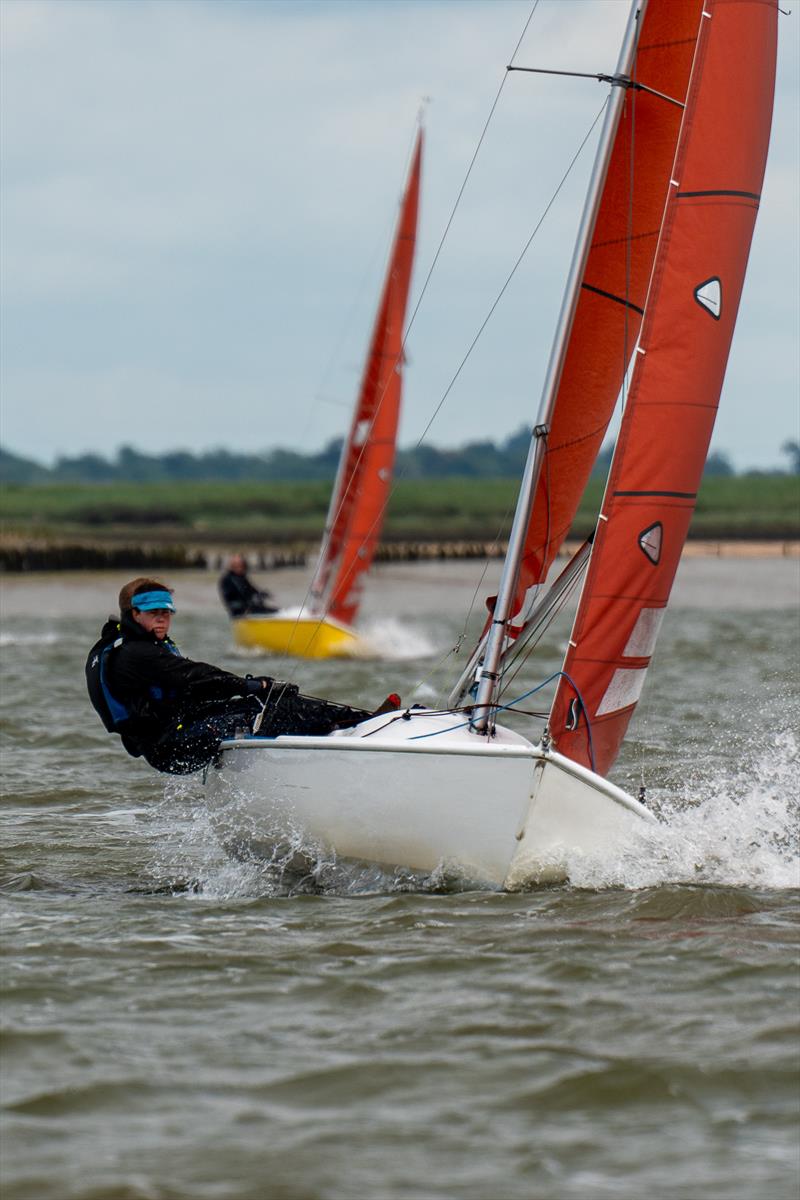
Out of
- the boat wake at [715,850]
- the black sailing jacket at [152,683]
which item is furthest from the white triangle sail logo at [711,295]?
the black sailing jacket at [152,683]

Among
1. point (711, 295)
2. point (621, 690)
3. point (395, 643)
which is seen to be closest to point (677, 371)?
point (711, 295)

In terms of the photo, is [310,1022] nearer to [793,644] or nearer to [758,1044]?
[758,1044]

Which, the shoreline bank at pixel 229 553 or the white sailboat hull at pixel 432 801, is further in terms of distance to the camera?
the shoreline bank at pixel 229 553

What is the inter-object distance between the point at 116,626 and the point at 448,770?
208cm

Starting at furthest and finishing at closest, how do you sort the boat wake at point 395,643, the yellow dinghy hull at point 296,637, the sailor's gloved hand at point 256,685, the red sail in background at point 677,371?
the boat wake at point 395,643
the yellow dinghy hull at point 296,637
the sailor's gloved hand at point 256,685
the red sail in background at point 677,371

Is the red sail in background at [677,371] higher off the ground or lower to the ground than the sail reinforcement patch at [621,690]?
higher

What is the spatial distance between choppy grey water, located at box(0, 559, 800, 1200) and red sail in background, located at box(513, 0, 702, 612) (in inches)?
67.5

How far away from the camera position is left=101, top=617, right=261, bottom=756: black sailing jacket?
26.9 ft

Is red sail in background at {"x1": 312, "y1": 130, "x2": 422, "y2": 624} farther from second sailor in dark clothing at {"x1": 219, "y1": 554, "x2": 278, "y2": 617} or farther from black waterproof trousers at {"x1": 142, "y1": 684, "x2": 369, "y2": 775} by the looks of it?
black waterproof trousers at {"x1": 142, "y1": 684, "x2": 369, "y2": 775}

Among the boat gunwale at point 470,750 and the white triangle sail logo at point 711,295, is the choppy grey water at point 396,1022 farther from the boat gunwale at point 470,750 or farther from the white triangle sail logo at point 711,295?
the white triangle sail logo at point 711,295

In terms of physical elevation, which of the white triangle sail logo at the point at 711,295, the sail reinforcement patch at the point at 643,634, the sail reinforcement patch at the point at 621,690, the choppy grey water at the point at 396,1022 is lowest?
the choppy grey water at the point at 396,1022

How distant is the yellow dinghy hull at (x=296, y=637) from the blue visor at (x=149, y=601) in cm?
1508

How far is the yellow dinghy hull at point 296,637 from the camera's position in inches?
938

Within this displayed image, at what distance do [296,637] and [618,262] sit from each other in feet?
50.5
